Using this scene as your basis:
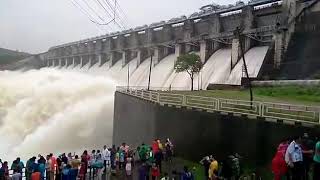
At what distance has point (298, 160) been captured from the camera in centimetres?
887

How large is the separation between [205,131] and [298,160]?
5.66 m

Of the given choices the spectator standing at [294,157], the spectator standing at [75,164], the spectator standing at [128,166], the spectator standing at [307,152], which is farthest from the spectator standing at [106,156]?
Answer: the spectator standing at [307,152]

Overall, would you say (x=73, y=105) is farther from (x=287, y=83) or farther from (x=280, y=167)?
(x=280, y=167)

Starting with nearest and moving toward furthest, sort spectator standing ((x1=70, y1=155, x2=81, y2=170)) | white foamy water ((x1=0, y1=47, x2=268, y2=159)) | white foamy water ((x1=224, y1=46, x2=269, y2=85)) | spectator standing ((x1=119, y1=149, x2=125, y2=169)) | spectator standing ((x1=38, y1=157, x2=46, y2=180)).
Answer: spectator standing ((x1=38, y1=157, x2=46, y2=180)) < spectator standing ((x1=70, y1=155, x2=81, y2=170)) < spectator standing ((x1=119, y1=149, x2=125, y2=169)) < white foamy water ((x1=0, y1=47, x2=268, y2=159)) < white foamy water ((x1=224, y1=46, x2=269, y2=85))

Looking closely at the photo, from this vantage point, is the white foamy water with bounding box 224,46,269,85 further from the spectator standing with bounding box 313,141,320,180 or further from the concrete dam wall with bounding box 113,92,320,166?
the spectator standing with bounding box 313,141,320,180

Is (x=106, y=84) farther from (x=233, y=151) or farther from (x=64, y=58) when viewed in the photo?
(x=64, y=58)

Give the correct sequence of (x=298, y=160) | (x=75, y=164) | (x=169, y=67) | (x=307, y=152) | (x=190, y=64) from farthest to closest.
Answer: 1. (x=169, y=67)
2. (x=190, y=64)
3. (x=75, y=164)
4. (x=307, y=152)
5. (x=298, y=160)

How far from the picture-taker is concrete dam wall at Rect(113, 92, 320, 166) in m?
11.5

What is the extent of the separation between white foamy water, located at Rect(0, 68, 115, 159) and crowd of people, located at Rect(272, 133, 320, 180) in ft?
52.3

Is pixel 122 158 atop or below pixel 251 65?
below

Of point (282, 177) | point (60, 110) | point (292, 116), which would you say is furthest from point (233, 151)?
point (60, 110)

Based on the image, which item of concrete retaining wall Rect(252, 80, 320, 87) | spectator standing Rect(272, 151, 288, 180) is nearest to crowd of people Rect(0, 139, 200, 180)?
spectator standing Rect(272, 151, 288, 180)

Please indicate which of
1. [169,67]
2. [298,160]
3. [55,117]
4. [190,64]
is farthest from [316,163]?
[169,67]

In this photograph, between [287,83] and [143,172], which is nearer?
[143,172]
